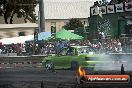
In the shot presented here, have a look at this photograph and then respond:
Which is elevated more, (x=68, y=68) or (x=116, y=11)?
(x=116, y=11)

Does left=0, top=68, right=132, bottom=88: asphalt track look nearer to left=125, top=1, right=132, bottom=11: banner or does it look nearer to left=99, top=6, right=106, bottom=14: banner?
left=125, top=1, right=132, bottom=11: banner

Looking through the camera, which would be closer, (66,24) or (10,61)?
(10,61)

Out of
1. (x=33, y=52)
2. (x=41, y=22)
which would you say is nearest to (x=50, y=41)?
(x=33, y=52)

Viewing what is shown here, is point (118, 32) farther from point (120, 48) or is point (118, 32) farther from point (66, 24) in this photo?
point (66, 24)

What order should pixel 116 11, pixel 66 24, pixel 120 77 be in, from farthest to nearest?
pixel 66 24
pixel 116 11
pixel 120 77

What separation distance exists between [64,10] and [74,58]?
213 feet

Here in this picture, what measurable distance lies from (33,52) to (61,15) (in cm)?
5261

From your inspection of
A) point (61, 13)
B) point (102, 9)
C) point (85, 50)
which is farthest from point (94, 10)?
point (61, 13)

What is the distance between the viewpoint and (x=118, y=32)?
4444 centimetres

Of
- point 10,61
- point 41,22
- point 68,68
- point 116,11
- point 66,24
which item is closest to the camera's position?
point 68,68

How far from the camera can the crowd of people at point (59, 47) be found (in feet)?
97.2

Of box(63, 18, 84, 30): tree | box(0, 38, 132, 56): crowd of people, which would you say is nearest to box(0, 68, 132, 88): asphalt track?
box(0, 38, 132, 56): crowd of people

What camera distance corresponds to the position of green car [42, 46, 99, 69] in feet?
71.4

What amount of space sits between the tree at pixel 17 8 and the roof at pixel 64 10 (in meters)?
9.33
